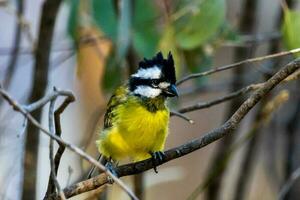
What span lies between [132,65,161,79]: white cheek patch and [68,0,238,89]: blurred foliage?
12 centimetres

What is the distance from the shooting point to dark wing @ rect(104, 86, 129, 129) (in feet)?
5.74

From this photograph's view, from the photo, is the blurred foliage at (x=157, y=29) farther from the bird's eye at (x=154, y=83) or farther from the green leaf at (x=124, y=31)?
the bird's eye at (x=154, y=83)

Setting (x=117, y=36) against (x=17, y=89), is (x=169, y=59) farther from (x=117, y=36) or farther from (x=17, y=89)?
(x=17, y=89)

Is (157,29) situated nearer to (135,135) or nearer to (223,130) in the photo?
(135,135)

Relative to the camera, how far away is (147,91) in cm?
175

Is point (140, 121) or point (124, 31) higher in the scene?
point (124, 31)

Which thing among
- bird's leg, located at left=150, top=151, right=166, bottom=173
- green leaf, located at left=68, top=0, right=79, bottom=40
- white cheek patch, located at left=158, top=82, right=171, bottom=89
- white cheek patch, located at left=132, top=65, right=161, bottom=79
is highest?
green leaf, located at left=68, top=0, right=79, bottom=40

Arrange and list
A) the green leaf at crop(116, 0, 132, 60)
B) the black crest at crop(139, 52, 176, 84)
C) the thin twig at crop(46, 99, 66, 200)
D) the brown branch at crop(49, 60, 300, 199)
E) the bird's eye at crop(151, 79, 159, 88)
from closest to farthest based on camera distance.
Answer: the thin twig at crop(46, 99, 66, 200), the brown branch at crop(49, 60, 300, 199), the black crest at crop(139, 52, 176, 84), the bird's eye at crop(151, 79, 159, 88), the green leaf at crop(116, 0, 132, 60)

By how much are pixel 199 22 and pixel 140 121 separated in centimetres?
32

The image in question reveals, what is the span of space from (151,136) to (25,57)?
5.99ft

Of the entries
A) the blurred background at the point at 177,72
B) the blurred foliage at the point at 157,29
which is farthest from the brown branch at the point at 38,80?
the blurred foliage at the point at 157,29

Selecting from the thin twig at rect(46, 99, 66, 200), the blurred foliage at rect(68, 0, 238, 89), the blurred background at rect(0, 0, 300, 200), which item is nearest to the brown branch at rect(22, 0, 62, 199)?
the blurred background at rect(0, 0, 300, 200)

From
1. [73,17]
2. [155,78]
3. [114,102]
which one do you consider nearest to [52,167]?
[155,78]

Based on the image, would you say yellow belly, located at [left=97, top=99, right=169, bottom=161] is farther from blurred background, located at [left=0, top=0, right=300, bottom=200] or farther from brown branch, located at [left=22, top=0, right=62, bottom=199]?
brown branch, located at [left=22, top=0, right=62, bottom=199]
